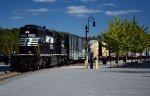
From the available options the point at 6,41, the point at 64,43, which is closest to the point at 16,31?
the point at 6,41

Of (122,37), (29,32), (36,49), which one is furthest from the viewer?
(122,37)

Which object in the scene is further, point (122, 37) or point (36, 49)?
point (122, 37)

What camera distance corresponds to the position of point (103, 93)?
16172 mm

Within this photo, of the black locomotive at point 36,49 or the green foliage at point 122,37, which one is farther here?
the green foliage at point 122,37

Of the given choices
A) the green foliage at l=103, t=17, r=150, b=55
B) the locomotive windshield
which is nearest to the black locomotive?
the locomotive windshield

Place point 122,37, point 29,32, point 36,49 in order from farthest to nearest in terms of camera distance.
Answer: point 122,37 < point 29,32 < point 36,49

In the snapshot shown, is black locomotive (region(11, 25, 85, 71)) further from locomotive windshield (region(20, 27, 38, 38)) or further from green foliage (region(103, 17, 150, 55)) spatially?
green foliage (region(103, 17, 150, 55))

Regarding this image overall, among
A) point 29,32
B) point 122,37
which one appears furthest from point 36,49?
point 122,37

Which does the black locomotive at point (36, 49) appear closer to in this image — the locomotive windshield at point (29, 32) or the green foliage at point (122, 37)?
the locomotive windshield at point (29, 32)

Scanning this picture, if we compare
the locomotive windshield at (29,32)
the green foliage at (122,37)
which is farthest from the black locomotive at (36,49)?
the green foliage at (122,37)

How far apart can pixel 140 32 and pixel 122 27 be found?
5.29 m

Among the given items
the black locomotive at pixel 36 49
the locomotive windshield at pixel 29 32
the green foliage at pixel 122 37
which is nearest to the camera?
the black locomotive at pixel 36 49

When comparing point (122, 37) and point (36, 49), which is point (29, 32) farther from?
point (122, 37)

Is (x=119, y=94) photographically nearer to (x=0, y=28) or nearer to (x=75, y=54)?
(x=75, y=54)
